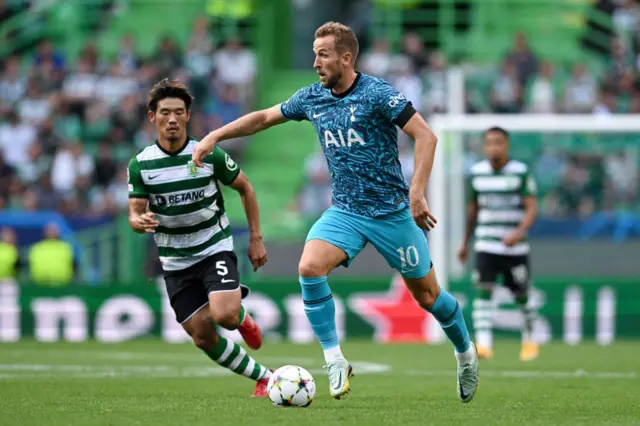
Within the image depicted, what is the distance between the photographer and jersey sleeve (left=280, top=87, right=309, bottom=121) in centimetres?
839

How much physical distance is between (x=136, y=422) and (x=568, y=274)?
1206 cm

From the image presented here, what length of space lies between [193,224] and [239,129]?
35.4 inches

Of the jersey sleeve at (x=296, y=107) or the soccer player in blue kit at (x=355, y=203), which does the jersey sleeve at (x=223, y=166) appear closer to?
the soccer player in blue kit at (x=355, y=203)

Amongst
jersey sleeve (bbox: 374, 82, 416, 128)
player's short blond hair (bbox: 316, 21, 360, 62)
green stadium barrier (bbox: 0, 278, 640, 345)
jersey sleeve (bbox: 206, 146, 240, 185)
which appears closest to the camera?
jersey sleeve (bbox: 374, 82, 416, 128)

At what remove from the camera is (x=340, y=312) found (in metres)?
17.5

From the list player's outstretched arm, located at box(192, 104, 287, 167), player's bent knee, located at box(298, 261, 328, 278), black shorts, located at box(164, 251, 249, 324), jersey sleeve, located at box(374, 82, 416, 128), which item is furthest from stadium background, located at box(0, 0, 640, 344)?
jersey sleeve, located at box(374, 82, 416, 128)

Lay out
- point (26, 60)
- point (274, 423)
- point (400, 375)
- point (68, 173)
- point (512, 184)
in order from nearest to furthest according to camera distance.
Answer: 1. point (274, 423)
2. point (400, 375)
3. point (512, 184)
4. point (68, 173)
5. point (26, 60)

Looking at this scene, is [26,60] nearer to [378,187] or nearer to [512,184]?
[512,184]

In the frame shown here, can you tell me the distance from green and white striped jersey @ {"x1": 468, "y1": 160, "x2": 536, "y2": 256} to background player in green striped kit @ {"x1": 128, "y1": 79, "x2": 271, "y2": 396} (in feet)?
16.8

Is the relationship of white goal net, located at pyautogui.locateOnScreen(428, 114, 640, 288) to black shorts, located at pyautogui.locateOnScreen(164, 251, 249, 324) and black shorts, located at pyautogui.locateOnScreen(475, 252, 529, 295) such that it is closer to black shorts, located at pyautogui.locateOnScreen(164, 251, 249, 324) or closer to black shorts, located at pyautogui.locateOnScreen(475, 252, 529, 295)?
black shorts, located at pyautogui.locateOnScreen(475, 252, 529, 295)

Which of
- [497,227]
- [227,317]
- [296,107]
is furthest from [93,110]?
[296,107]

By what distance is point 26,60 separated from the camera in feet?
79.9

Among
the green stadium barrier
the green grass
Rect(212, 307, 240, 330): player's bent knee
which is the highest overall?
Rect(212, 307, 240, 330): player's bent knee

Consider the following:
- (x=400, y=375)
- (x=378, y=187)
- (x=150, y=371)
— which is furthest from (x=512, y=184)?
(x=378, y=187)
